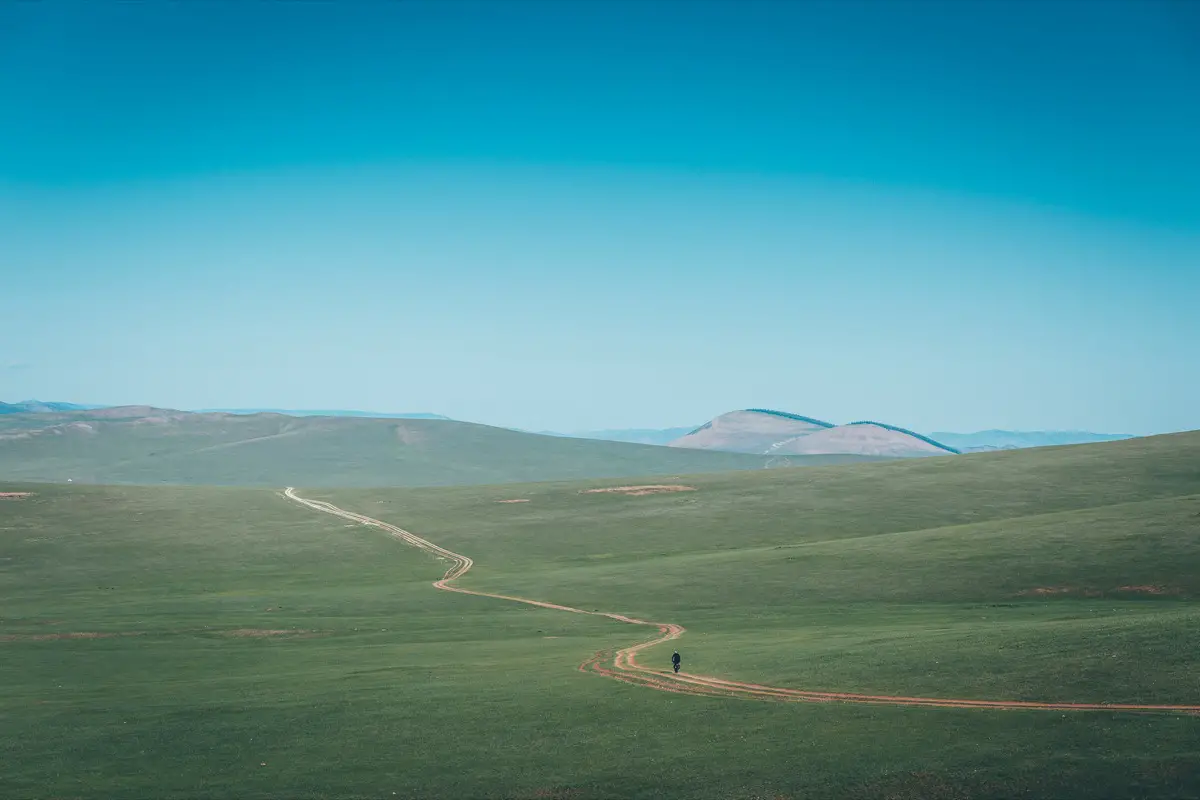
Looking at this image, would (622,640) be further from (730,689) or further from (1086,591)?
(1086,591)

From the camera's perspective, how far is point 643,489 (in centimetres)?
13738

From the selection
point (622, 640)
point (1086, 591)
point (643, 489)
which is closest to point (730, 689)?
point (622, 640)

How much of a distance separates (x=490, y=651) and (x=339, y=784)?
25.2 m

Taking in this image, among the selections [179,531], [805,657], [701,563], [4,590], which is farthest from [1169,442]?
[4,590]

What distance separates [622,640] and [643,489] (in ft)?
246

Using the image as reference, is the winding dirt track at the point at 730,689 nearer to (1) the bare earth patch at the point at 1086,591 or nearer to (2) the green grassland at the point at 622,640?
(2) the green grassland at the point at 622,640

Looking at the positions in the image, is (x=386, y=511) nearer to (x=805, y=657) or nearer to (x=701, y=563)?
(x=701, y=563)

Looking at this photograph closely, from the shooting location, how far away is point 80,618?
72.6 meters

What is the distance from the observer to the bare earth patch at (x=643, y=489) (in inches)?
5310

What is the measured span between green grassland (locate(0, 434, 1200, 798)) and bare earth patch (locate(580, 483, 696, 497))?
2.90 metres

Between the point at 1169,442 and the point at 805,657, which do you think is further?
the point at 1169,442

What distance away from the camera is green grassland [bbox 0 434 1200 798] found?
34.6 metres

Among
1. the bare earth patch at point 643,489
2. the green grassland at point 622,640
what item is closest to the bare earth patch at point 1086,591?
the green grassland at point 622,640

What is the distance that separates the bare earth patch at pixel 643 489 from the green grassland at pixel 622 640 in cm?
290
